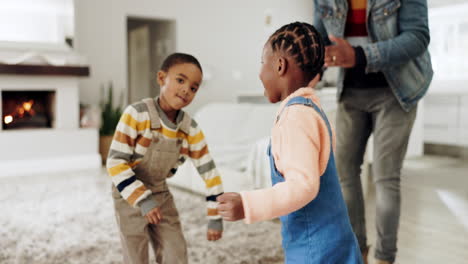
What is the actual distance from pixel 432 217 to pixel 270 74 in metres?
2.16

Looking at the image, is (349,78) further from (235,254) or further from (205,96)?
(205,96)

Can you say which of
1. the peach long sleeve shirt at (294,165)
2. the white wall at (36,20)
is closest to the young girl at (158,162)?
the peach long sleeve shirt at (294,165)

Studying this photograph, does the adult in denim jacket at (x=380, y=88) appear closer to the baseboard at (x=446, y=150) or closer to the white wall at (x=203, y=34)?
the white wall at (x=203, y=34)

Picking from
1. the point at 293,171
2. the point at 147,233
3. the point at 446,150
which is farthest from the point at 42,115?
the point at 446,150

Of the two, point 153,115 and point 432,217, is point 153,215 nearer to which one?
point 153,115

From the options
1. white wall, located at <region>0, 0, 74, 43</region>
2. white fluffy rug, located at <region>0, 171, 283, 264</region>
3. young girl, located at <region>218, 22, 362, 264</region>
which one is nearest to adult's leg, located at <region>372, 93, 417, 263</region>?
white fluffy rug, located at <region>0, 171, 283, 264</region>

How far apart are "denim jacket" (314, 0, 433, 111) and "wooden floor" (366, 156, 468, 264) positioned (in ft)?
2.68

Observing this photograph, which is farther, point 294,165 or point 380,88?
point 380,88

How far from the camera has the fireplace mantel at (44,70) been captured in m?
4.15

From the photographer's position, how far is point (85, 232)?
227 centimetres

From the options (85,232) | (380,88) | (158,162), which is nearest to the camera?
(158,162)

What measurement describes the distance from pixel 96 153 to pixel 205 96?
6.63 feet

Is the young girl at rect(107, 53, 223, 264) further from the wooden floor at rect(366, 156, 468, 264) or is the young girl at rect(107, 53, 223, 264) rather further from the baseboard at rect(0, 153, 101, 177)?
the baseboard at rect(0, 153, 101, 177)

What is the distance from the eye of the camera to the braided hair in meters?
0.89
